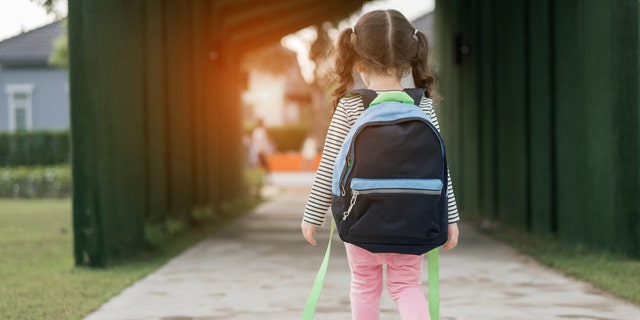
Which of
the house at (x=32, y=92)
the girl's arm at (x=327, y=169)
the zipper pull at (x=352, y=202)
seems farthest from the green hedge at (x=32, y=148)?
the zipper pull at (x=352, y=202)

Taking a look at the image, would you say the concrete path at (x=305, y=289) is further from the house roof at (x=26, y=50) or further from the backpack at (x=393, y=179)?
the house roof at (x=26, y=50)

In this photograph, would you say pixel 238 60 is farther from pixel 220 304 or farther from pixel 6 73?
pixel 6 73

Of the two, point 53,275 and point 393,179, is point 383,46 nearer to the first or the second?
point 393,179

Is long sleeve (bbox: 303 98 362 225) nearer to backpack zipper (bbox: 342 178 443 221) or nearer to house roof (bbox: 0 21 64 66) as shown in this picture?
backpack zipper (bbox: 342 178 443 221)

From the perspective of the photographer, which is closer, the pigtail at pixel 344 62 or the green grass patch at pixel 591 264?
the pigtail at pixel 344 62

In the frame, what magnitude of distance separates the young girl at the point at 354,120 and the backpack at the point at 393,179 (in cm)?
13

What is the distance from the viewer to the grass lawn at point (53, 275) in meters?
5.91

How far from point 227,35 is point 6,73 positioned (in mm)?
19815

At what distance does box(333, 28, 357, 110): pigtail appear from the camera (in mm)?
3826

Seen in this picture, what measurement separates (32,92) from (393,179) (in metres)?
32.2

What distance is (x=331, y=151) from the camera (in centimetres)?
376

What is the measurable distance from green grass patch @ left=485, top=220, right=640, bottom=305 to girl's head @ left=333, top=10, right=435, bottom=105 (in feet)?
9.08

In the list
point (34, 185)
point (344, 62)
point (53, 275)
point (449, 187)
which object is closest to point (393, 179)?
point (449, 187)

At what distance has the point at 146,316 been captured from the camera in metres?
5.58
